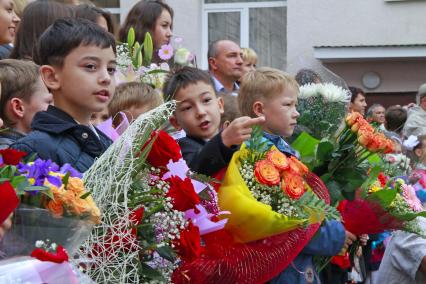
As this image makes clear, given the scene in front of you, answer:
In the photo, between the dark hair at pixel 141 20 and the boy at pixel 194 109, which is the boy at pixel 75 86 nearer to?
the boy at pixel 194 109

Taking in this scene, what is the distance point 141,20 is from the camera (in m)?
6.68

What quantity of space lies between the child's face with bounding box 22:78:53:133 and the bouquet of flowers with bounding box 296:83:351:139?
5.42 feet

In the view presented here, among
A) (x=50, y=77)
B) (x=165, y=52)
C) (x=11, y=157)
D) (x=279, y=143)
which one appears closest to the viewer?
(x=11, y=157)

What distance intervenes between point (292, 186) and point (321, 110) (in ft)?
4.09

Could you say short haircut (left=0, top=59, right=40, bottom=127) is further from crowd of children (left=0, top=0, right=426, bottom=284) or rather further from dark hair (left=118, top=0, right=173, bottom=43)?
dark hair (left=118, top=0, right=173, bottom=43)

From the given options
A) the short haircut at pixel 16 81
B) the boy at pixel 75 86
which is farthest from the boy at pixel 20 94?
the boy at pixel 75 86

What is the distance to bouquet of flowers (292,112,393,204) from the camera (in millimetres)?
4730

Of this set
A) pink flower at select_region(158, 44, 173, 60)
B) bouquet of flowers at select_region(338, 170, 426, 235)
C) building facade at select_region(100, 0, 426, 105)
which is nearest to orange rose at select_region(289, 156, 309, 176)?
bouquet of flowers at select_region(338, 170, 426, 235)

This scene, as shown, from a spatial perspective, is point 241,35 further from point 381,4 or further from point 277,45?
point 381,4

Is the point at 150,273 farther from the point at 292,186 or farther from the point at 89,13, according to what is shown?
the point at 89,13

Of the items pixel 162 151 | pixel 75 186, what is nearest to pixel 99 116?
pixel 162 151

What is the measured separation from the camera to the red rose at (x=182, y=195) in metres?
3.32

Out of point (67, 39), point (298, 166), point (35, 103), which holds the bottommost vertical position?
point (298, 166)

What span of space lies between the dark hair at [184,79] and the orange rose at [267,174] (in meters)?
0.78
